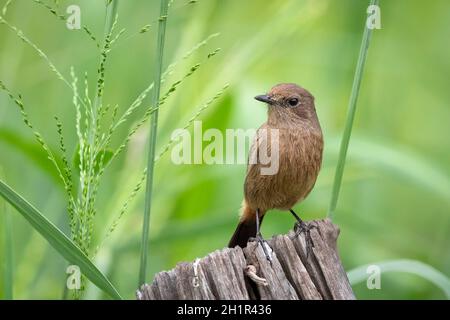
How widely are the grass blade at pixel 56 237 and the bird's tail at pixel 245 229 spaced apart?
1.94 meters

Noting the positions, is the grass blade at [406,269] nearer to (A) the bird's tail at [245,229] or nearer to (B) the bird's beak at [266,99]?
(A) the bird's tail at [245,229]

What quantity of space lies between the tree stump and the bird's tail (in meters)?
1.49

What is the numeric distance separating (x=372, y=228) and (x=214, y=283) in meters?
2.31

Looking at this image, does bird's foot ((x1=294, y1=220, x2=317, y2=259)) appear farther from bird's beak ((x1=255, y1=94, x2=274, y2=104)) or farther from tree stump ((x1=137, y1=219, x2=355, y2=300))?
bird's beak ((x1=255, y1=94, x2=274, y2=104))

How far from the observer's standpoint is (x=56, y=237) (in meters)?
3.19

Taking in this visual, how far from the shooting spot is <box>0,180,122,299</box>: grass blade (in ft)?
10.3

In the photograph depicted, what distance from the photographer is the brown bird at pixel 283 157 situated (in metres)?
4.88

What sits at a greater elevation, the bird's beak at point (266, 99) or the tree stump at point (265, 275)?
the bird's beak at point (266, 99)

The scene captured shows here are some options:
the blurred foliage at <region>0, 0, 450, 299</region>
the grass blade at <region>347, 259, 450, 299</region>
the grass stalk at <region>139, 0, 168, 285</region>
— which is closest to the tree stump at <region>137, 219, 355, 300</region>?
the grass stalk at <region>139, 0, 168, 285</region>

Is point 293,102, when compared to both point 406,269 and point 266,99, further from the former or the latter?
point 406,269

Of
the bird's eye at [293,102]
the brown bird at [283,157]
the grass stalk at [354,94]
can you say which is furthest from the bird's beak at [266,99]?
the grass stalk at [354,94]

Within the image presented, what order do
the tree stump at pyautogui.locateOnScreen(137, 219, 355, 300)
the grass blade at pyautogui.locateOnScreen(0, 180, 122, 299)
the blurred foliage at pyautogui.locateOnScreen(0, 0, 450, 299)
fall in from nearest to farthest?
the grass blade at pyautogui.locateOnScreen(0, 180, 122, 299), the tree stump at pyautogui.locateOnScreen(137, 219, 355, 300), the blurred foliage at pyautogui.locateOnScreen(0, 0, 450, 299)
